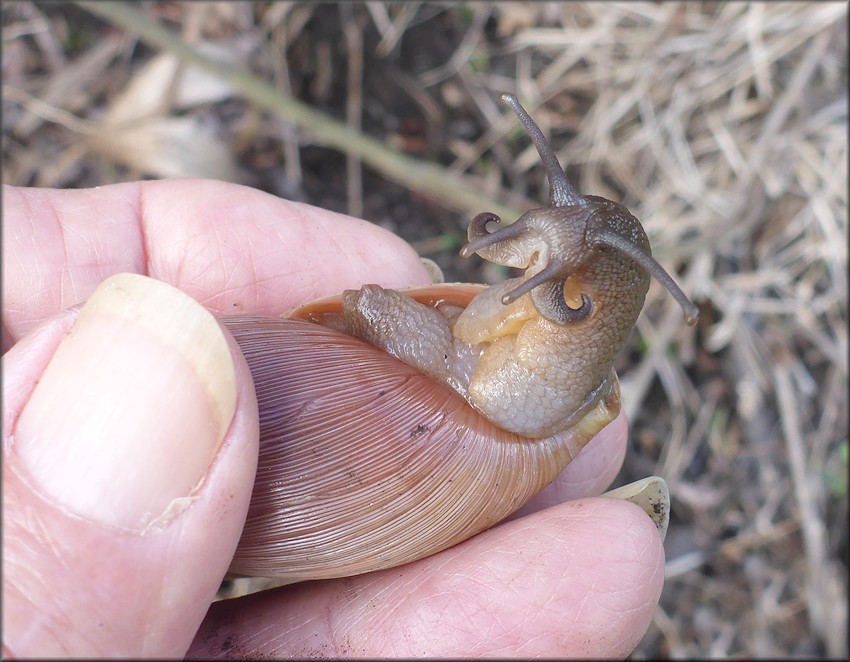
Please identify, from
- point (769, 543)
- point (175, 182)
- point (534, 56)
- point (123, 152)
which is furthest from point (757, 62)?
point (123, 152)

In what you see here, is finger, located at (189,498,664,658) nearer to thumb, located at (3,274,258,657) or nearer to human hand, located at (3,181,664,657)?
human hand, located at (3,181,664,657)

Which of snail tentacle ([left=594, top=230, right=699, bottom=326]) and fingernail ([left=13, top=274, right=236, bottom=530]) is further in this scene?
snail tentacle ([left=594, top=230, right=699, bottom=326])

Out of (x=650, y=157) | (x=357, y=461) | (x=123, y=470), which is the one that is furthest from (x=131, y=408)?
(x=650, y=157)

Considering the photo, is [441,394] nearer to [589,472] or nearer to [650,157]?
[589,472]

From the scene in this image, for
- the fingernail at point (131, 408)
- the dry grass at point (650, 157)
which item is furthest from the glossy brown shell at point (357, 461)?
the dry grass at point (650, 157)

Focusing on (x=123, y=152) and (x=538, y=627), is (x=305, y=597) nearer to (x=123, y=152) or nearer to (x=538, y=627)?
(x=538, y=627)

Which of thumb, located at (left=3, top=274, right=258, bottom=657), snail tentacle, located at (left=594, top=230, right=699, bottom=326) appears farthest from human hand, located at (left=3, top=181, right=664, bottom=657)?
snail tentacle, located at (left=594, top=230, right=699, bottom=326)
